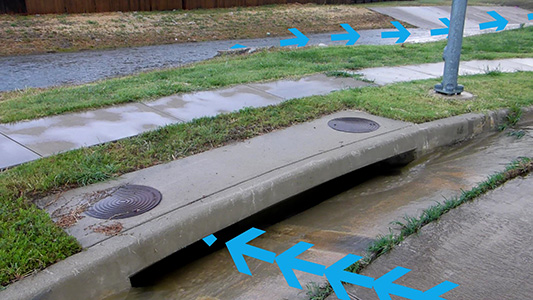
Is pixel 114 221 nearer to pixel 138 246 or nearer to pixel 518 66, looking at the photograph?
pixel 138 246

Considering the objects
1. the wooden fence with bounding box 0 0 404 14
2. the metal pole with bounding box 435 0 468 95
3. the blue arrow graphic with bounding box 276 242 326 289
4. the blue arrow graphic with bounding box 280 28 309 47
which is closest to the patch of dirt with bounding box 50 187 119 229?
the blue arrow graphic with bounding box 276 242 326 289

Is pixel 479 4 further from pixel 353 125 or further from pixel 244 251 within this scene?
pixel 244 251

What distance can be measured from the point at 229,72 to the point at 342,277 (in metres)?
5.69

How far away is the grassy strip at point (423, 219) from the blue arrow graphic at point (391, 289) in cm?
18

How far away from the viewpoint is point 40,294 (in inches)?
110

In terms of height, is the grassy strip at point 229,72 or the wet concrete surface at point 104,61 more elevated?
the grassy strip at point 229,72

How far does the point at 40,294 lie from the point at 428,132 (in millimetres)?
4346

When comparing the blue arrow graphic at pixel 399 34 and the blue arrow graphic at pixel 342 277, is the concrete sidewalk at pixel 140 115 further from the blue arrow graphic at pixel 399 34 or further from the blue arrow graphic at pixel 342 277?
the blue arrow graphic at pixel 399 34

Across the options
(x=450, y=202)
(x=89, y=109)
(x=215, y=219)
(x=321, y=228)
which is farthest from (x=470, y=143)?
(x=89, y=109)

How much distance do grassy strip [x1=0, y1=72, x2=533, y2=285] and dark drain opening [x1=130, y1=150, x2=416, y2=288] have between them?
61cm

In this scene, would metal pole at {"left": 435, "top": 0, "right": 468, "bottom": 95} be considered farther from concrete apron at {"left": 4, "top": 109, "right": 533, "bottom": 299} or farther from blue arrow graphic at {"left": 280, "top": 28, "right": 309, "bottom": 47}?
blue arrow graphic at {"left": 280, "top": 28, "right": 309, "bottom": 47}

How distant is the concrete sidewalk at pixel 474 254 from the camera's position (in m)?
3.15

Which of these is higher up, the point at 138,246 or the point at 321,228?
the point at 138,246

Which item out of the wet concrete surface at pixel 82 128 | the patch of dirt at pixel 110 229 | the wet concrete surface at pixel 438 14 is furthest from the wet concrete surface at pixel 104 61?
the patch of dirt at pixel 110 229
